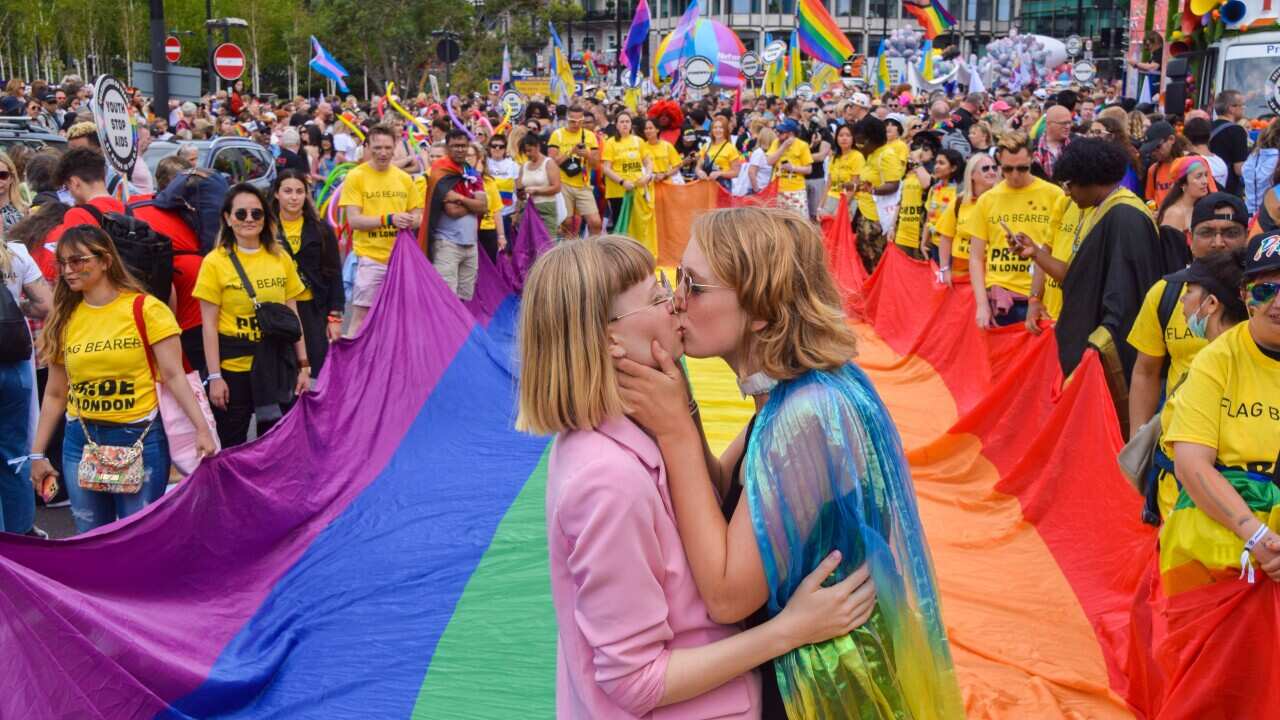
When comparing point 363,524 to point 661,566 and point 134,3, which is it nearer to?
point 661,566

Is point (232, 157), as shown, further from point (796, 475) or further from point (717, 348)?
point (796, 475)

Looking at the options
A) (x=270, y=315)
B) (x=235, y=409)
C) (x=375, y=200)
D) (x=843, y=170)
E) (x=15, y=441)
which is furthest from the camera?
(x=843, y=170)

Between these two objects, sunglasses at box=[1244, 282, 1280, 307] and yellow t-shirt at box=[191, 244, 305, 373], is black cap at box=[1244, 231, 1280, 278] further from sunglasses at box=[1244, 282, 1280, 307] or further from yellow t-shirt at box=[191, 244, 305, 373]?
yellow t-shirt at box=[191, 244, 305, 373]

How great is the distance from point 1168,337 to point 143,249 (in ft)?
17.1

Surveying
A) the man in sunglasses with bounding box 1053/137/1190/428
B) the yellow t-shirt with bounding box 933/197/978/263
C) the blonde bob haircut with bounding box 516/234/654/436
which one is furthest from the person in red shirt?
the yellow t-shirt with bounding box 933/197/978/263

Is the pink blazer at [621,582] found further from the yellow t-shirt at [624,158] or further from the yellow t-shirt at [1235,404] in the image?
the yellow t-shirt at [624,158]

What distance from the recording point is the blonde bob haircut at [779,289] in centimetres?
235

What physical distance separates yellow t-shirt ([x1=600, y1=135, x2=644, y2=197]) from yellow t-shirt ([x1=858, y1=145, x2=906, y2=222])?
405 cm

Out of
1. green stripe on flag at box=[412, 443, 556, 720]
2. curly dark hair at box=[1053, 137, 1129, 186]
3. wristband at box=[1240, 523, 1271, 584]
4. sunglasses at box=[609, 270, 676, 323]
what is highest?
curly dark hair at box=[1053, 137, 1129, 186]

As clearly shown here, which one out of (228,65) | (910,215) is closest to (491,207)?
(910,215)

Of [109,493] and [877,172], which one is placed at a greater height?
[877,172]

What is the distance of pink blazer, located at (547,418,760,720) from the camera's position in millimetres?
2162

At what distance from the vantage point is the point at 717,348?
2439 millimetres

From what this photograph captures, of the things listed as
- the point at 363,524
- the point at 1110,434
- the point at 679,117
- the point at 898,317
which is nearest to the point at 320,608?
the point at 363,524
